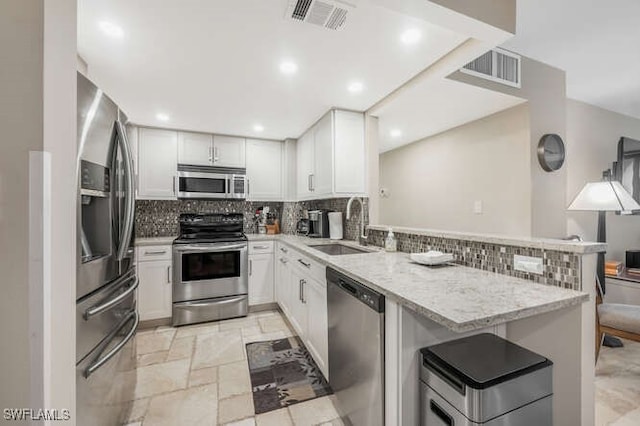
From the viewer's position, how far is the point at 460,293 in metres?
1.15

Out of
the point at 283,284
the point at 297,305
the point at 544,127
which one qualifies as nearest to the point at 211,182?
the point at 283,284

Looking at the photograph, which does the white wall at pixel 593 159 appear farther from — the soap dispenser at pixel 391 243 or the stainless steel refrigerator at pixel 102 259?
the stainless steel refrigerator at pixel 102 259

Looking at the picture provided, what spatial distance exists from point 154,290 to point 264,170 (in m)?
2.01

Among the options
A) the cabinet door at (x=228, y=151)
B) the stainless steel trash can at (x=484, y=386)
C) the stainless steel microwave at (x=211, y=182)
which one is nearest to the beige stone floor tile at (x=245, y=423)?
the stainless steel trash can at (x=484, y=386)

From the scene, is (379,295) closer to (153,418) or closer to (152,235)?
(153,418)

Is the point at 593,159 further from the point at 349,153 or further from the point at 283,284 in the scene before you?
the point at 283,284

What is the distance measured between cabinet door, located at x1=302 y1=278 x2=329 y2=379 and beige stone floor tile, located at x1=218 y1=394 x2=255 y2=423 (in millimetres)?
542

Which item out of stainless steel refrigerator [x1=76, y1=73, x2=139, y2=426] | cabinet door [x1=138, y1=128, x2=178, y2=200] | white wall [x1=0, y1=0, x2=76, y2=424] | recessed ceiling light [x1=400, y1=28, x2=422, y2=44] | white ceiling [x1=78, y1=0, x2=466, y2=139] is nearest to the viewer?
white wall [x1=0, y1=0, x2=76, y2=424]

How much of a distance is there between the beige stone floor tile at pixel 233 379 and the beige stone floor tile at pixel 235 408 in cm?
5

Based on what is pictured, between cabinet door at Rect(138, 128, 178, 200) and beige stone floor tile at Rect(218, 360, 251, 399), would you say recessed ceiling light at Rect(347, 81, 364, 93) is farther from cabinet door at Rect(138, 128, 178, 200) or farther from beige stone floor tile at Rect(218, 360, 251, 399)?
beige stone floor tile at Rect(218, 360, 251, 399)

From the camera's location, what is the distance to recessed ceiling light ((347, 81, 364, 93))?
218 cm

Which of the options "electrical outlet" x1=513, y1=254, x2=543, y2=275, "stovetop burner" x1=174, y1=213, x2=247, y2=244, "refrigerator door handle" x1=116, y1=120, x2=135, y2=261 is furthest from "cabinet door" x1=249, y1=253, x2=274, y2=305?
"electrical outlet" x1=513, y1=254, x2=543, y2=275

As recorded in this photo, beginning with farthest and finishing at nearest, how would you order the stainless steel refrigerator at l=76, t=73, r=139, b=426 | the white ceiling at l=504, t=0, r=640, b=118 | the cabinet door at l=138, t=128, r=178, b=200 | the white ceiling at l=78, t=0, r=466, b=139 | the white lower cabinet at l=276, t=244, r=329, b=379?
the cabinet door at l=138, t=128, r=178, b=200, the white lower cabinet at l=276, t=244, r=329, b=379, the white ceiling at l=504, t=0, r=640, b=118, the white ceiling at l=78, t=0, r=466, b=139, the stainless steel refrigerator at l=76, t=73, r=139, b=426

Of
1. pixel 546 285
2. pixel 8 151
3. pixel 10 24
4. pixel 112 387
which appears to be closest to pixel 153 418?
pixel 112 387
